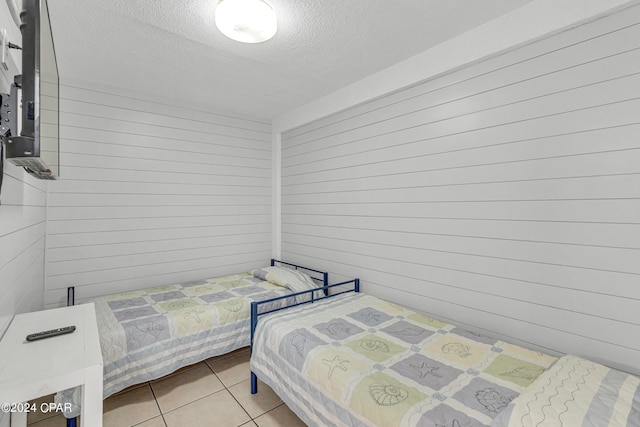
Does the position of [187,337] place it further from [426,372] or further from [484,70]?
[484,70]

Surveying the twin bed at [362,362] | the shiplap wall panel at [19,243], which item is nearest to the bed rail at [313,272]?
the twin bed at [362,362]

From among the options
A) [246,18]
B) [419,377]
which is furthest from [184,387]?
[246,18]

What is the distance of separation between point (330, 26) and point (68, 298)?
337 cm

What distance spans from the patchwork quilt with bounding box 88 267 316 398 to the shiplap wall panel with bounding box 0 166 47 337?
577mm

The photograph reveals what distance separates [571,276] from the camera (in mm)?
1816

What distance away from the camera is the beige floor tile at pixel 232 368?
266 centimetres

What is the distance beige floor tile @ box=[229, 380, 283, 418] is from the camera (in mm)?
2254

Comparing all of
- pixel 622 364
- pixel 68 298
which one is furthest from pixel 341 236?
pixel 68 298

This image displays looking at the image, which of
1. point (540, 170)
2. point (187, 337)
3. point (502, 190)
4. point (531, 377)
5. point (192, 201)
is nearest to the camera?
point (531, 377)

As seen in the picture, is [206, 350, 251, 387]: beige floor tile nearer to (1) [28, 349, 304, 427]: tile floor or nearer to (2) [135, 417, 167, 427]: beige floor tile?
(1) [28, 349, 304, 427]: tile floor

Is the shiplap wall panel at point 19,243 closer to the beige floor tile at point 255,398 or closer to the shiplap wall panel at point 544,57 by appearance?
the beige floor tile at point 255,398

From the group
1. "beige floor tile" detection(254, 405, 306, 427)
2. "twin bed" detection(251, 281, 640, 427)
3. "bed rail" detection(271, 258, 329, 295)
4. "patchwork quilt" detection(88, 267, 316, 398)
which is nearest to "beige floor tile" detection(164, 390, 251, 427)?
"beige floor tile" detection(254, 405, 306, 427)

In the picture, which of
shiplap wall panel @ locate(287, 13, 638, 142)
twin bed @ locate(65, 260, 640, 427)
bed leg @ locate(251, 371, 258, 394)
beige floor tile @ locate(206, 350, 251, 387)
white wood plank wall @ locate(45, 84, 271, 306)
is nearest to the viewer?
twin bed @ locate(65, 260, 640, 427)

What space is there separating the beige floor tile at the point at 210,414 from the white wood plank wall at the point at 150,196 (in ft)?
5.37
